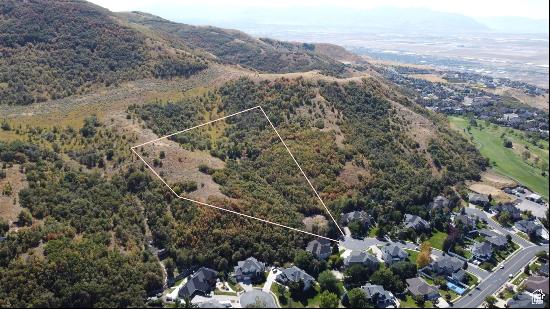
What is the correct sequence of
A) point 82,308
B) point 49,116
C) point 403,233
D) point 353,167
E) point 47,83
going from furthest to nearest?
point 47,83 → point 49,116 → point 353,167 → point 403,233 → point 82,308

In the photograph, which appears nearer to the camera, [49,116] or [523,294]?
[523,294]

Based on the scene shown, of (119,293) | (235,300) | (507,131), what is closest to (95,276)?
(119,293)

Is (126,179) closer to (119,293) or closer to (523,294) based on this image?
(119,293)

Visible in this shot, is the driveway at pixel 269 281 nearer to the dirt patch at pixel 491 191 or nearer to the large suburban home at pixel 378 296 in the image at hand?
the large suburban home at pixel 378 296

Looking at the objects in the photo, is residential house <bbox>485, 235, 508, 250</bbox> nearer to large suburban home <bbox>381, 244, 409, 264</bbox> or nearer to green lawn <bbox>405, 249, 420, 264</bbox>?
green lawn <bbox>405, 249, 420, 264</bbox>

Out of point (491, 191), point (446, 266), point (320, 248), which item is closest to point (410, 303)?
point (446, 266)

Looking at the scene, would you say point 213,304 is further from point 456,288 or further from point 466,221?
point 466,221
